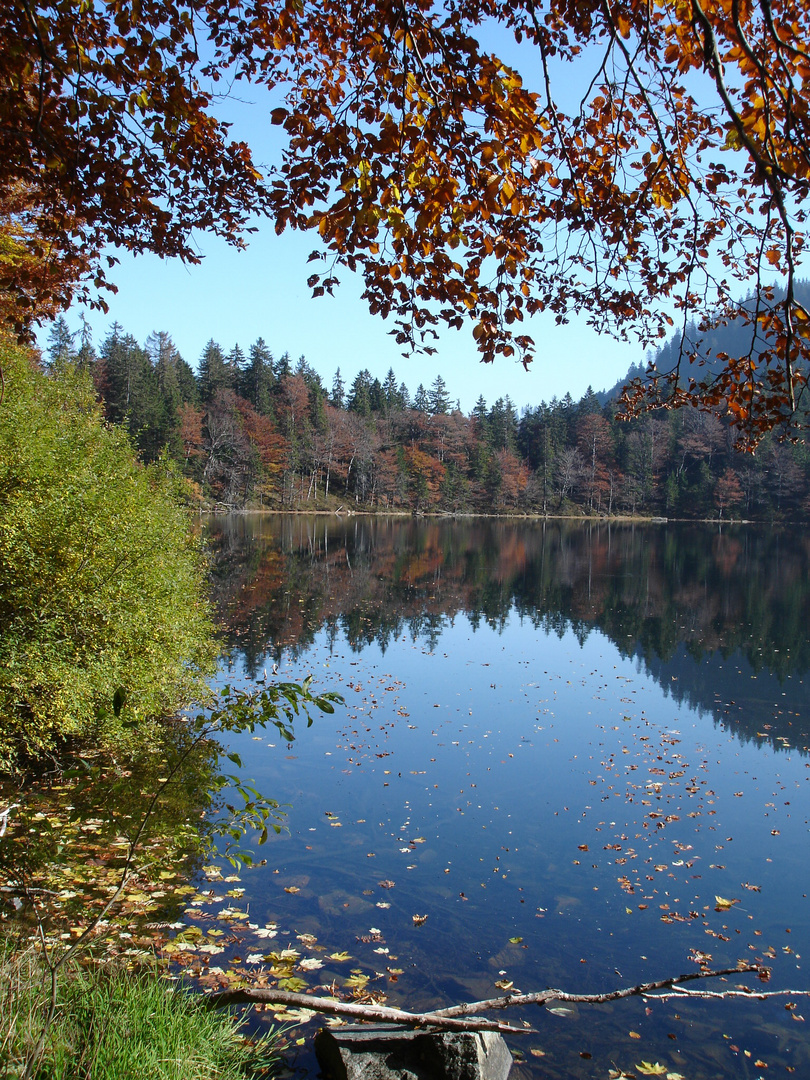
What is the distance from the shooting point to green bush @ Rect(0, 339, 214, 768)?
812 centimetres

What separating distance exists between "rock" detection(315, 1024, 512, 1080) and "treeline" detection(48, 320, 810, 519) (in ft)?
232

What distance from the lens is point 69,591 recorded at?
8.56 m

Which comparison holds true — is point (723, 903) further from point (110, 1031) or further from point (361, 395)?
point (361, 395)

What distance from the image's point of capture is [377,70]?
4387 millimetres

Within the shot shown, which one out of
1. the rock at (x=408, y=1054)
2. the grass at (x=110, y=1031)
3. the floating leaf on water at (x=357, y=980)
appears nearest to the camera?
the grass at (x=110, y=1031)

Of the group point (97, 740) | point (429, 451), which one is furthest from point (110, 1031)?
point (429, 451)

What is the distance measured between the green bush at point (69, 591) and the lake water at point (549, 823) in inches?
107

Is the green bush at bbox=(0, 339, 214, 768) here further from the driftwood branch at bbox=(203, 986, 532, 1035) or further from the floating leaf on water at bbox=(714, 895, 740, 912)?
the floating leaf on water at bbox=(714, 895, 740, 912)

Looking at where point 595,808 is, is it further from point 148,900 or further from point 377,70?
point 377,70

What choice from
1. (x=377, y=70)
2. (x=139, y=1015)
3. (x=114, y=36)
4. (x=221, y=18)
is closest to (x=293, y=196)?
(x=377, y=70)

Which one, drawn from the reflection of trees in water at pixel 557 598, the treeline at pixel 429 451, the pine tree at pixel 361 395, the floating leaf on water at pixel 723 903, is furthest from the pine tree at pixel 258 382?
the floating leaf on water at pixel 723 903

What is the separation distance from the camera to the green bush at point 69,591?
26.7ft

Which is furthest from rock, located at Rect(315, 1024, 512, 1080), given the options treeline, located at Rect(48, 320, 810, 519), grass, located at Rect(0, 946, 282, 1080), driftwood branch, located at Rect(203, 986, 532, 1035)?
treeline, located at Rect(48, 320, 810, 519)

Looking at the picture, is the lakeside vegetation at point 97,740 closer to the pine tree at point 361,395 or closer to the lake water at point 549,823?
the lake water at point 549,823
